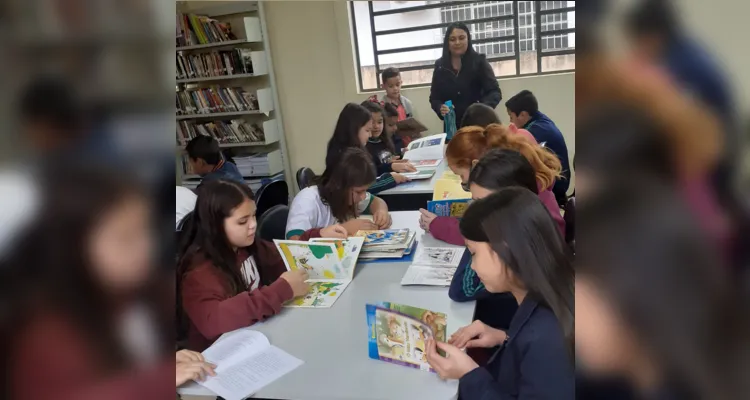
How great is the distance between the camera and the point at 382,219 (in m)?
2.13

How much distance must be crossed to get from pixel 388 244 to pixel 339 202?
408 mm

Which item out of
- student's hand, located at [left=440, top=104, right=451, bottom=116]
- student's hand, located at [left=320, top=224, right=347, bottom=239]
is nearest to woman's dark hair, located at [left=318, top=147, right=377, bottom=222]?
student's hand, located at [left=320, top=224, right=347, bottom=239]

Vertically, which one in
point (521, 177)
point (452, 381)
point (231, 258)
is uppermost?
point (521, 177)

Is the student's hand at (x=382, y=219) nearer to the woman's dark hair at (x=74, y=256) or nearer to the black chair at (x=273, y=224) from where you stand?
the black chair at (x=273, y=224)

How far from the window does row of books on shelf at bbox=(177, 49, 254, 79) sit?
94 centimetres

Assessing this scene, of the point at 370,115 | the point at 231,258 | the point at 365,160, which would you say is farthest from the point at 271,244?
the point at 370,115

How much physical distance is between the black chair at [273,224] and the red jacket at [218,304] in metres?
0.58

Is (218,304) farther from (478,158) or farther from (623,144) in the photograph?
(623,144)

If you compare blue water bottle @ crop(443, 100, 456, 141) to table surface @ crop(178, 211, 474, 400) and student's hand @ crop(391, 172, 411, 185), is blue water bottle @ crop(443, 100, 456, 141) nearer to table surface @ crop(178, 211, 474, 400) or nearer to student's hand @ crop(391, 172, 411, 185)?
student's hand @ crop(391, 172, 411, 185)

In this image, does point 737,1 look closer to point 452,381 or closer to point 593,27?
point 593,27

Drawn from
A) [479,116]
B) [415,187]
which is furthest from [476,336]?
[479,116]

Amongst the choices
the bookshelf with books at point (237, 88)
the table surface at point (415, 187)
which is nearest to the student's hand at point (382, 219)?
the table surface at point (415, 187)

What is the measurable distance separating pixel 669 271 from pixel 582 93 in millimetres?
66

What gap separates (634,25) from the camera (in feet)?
0.49
